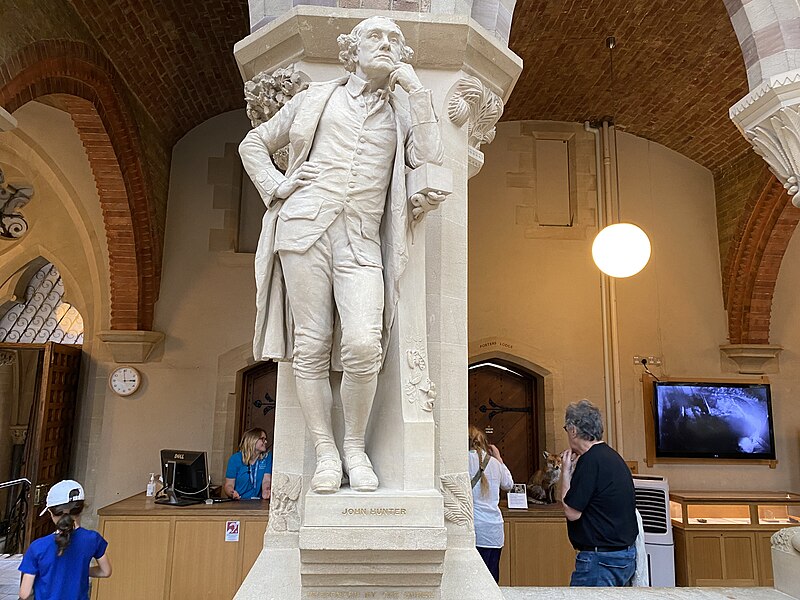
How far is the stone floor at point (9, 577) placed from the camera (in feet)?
16.4

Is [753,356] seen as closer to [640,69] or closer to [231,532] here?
[640,69]

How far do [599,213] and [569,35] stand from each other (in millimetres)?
1923

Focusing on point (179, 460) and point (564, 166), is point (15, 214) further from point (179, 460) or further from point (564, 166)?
point (564, 166)

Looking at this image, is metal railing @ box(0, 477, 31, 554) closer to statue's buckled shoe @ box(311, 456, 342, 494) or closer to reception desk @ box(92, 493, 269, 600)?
reception desk @ box(92, 493, 269, 600)

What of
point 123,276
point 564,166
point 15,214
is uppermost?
point 564,166

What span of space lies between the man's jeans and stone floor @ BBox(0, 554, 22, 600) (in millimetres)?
4306

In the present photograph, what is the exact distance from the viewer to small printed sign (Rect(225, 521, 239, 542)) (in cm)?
464

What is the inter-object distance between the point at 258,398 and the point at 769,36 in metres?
5.18

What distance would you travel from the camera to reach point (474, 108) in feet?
7.80

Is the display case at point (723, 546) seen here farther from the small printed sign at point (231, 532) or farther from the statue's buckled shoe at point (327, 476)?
the statue's buckled shoe at point (327, 476)

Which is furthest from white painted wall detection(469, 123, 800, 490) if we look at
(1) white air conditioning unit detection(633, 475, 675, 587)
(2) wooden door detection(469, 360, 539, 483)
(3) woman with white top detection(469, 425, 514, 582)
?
(3) woman with white top detection(469, 425, 514, 582)

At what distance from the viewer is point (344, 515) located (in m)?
1.73

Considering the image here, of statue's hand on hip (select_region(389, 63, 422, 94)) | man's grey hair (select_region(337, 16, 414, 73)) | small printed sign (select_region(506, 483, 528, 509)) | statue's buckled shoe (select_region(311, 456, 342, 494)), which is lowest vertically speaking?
small printed sign (select_region(506, 483, 528, 509))

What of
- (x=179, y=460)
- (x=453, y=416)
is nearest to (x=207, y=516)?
→ (x=179, y=460)
